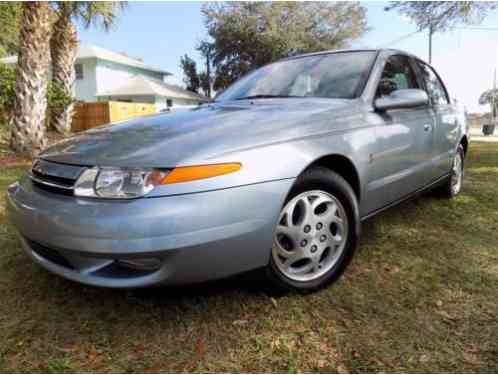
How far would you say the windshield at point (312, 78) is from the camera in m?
2.53

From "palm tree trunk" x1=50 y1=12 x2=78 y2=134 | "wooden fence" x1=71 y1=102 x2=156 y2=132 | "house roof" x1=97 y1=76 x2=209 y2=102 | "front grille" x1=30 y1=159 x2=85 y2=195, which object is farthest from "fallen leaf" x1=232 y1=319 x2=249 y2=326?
"house roof" x1=97 y1=76 x2=209 y2=102

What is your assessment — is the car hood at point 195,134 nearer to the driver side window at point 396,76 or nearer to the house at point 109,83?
the driver side window at point 396,76

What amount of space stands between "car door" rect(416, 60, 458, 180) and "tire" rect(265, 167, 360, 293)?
1.35m

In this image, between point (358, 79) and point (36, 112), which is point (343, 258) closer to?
point (358, 79)

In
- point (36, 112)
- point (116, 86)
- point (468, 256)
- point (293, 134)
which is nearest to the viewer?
point (293, 134)

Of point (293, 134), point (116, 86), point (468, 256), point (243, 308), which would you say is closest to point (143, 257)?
point (243, 308)

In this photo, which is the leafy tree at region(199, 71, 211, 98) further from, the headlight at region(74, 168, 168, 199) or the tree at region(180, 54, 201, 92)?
the headlight at region(74, 168, 168, 199)

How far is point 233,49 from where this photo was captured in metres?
27.8

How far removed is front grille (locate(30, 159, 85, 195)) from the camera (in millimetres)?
1691

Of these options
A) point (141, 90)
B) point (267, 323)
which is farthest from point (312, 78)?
point (141, 90)

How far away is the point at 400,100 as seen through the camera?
241 centimetres

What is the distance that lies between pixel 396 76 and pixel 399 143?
66 centimetres

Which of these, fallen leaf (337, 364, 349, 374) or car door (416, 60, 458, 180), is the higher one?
car door (416, 60, 458, 180)

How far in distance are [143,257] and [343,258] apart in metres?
1.14
